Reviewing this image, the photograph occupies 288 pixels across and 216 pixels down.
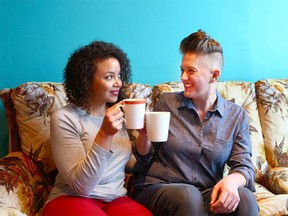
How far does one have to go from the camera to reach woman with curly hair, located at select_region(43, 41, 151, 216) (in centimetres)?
119

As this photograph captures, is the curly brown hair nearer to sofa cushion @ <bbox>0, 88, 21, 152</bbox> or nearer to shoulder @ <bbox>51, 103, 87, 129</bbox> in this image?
shoulder @ <bbox>51, 103, 87, 129</bbox>

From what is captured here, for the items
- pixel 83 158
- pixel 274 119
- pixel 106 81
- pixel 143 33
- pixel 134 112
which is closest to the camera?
pixel 134 112

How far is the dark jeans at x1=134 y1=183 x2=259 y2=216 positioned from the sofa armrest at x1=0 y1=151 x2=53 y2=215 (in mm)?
442

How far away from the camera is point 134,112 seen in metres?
1.15

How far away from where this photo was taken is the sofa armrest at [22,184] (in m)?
1.25

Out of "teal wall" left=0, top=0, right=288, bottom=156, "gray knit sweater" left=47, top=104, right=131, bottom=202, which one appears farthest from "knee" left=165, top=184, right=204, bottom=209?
"teal wall" left=0, top=0, right=288, bottom=156

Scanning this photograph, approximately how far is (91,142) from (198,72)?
492 mm

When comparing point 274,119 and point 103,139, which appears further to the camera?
point 274,119

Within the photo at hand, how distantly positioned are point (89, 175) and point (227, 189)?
0.47 meters

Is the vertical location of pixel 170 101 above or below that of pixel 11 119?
above

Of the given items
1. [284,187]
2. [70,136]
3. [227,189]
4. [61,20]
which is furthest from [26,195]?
[284,187]

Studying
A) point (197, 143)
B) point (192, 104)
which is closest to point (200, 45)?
A: point (192, 104)

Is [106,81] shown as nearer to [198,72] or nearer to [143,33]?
[198,72]

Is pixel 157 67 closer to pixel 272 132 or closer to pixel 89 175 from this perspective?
pixel 272 132
